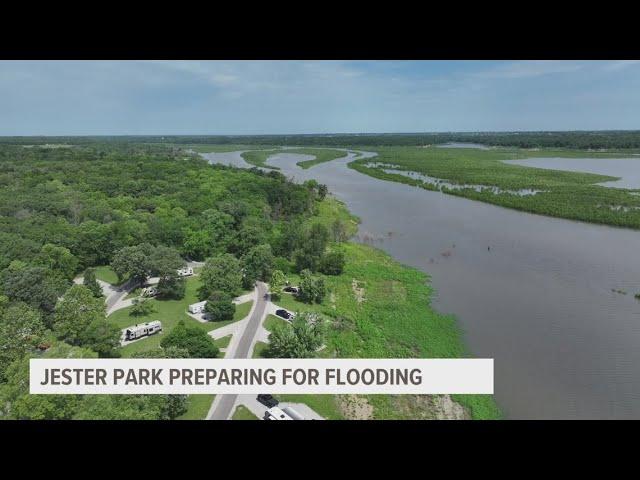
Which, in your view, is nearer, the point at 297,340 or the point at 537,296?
the point at 297,340

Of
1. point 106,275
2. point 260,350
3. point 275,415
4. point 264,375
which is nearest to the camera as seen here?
point 264,375

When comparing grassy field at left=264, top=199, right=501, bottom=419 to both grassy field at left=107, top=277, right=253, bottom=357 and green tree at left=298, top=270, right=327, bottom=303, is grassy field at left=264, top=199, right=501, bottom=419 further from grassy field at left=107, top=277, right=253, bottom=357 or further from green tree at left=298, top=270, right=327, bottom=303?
grassy field at left=107, top=277, right=253, bottom=357

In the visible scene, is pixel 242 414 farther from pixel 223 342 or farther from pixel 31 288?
pixel 31 288

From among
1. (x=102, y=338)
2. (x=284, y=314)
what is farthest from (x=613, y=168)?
(x=102, y=338)

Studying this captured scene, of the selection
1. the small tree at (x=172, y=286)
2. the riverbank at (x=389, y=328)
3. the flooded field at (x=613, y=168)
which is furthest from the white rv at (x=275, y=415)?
the flooded field at (x=613, y=168)

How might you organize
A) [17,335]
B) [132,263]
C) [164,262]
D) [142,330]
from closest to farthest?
[17,335], [142,330], [164,262], [132,263]

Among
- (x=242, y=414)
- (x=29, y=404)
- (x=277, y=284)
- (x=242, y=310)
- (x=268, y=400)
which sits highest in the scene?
(x=277, y=284)

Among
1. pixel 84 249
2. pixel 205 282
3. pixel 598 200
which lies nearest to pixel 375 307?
pixel 205 282

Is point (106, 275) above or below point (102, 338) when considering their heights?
above
